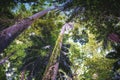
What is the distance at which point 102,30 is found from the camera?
1127cm

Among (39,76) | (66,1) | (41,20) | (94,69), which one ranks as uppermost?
(66,1)

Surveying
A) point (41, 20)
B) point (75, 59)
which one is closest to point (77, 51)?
point (75, 59)

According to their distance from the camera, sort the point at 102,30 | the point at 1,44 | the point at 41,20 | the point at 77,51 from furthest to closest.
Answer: the point at 77,51
the point at 41,20
the point at 102,30
the point at 1,44

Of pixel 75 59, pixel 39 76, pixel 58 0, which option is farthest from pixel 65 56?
pixel 58 0

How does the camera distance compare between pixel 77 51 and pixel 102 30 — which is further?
pixel 77 51

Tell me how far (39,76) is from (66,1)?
18.8 m

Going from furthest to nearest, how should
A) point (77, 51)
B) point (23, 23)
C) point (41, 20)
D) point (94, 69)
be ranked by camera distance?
point (77, 51) → point (94, 69) → point (41, 20) → point (23, 23)

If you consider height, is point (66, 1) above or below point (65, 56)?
above

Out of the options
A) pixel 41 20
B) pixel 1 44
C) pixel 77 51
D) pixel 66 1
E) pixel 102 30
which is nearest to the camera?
pixel 1 44

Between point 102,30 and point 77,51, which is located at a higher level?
point 102,30

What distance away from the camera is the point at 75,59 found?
29.2 m

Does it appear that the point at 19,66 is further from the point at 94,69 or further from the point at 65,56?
the point at 94,69

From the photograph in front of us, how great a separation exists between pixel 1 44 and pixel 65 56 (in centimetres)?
2214

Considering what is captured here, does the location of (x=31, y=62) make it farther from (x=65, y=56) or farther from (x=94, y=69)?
(x=94, y=69)
